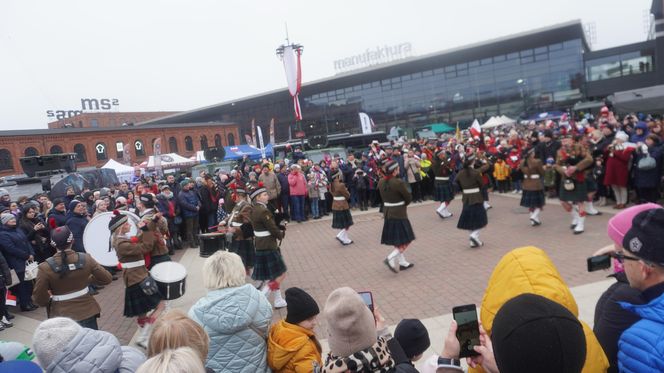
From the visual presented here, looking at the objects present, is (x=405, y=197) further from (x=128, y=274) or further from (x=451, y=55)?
(x=451, y=55)

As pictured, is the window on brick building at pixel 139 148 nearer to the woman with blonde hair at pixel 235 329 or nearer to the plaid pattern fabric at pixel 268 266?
the plaid pattern fabric at pixel 268 266

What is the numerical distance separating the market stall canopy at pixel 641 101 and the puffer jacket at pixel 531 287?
1425 cm

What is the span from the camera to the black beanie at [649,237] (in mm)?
1811

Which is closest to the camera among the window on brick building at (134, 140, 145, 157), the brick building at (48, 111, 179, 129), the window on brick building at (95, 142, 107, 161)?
the window on brick building at (95, 142, 107, 161)

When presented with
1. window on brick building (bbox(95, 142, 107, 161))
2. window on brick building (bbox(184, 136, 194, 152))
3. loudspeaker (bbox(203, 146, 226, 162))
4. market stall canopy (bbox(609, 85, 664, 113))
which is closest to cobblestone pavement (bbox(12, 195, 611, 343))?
market stall canopy (bbox(609, 85, 664, 113))

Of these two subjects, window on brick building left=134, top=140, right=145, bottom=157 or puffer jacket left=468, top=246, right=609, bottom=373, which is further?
window on brick building left=134, top=140, right=145, bottom=157

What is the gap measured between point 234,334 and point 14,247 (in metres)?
6.57

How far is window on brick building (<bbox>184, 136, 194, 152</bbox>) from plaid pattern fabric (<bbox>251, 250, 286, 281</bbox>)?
2062 inches

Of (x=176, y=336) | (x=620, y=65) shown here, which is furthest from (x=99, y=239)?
(x=620, y=65)

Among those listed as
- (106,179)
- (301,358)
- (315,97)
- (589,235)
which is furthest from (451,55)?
(301,358)

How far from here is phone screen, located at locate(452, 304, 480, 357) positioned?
5.99 ft

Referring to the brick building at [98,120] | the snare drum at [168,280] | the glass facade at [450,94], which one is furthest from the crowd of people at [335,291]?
the brick building at [98,120]

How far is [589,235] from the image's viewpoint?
26.3ft

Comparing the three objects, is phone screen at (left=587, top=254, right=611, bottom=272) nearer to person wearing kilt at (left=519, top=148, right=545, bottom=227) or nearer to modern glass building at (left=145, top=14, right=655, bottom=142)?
person wearing kilt at (left=519, top=148, right=545, bottom=227)
